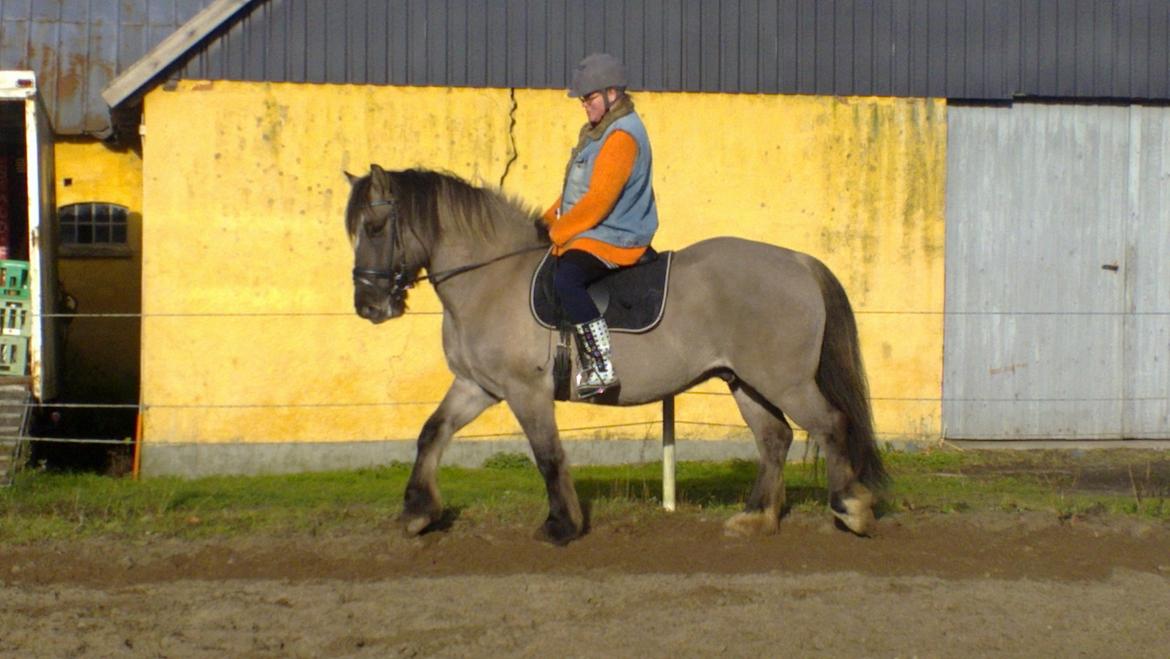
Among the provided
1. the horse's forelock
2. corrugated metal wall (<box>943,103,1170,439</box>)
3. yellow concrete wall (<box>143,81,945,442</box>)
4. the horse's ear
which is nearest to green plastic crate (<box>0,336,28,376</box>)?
yellow concrete wall (<box>143,81,945,442</box>)

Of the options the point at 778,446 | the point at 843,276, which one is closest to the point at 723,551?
the point at 778,446

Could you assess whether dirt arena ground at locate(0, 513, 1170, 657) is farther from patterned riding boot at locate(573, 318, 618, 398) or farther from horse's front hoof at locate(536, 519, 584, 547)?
patterned riding boot at locate(573, 318, 618, 398)

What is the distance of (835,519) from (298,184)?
6472 millimetres

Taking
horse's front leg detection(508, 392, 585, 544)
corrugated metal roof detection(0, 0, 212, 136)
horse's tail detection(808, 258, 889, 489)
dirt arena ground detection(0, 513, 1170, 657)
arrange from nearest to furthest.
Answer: dirt arena ground detection(0, 513, 1170, 657), horse's front leg detection(508, 392, 585, 544), horse's tail detection(808, 258, 889, 489), corrugated metal roof detection(0, 0, 212, 136)

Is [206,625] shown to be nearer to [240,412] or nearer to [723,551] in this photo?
[723,551]

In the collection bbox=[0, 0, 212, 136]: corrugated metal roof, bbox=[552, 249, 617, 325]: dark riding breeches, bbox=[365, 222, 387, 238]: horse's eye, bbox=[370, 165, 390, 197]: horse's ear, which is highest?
bbox=[0, 0, 212, 136]: corrugated metal roof

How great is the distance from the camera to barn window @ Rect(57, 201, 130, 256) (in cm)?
1669

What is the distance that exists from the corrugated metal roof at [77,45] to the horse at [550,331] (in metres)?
9.64

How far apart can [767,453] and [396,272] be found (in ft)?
8.50

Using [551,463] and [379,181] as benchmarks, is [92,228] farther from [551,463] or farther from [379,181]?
[551,463]

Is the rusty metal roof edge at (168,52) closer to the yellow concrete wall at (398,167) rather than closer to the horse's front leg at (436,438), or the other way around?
the yellow concrete wall at (398,167)

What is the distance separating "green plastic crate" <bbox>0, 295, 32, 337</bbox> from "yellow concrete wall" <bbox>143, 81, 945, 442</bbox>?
1060mm

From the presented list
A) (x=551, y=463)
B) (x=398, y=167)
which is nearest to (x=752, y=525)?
(x=551, y=463)

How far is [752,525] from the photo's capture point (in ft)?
27.1
